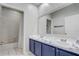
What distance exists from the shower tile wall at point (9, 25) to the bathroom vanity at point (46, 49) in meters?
0.34

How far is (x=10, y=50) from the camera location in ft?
5.85

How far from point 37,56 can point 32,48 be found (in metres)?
0.23

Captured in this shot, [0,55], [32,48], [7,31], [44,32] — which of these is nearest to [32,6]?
[44,32]

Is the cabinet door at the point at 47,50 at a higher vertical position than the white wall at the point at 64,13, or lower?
lower

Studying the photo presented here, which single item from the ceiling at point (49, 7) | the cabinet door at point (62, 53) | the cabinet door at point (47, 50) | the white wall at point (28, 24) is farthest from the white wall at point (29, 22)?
the cabinet door at point (62, 53)

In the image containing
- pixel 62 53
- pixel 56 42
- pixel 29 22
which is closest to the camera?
pixel 62 53

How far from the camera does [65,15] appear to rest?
5.75ft

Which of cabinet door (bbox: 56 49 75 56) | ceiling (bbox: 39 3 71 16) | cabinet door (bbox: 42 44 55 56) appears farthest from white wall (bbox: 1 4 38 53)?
cabinet door (bbox: 56 49 75 56)

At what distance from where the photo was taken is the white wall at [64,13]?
1640 millimetres

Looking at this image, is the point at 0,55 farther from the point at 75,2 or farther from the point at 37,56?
the point at 75,2

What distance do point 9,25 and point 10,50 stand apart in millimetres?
455

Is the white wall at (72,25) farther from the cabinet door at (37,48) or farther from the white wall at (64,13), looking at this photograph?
the cabinet door at (37,48)

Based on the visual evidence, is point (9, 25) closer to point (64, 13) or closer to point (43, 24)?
point (43, 24)

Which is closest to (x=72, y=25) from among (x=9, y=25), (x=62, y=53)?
(x=62, y=53)
